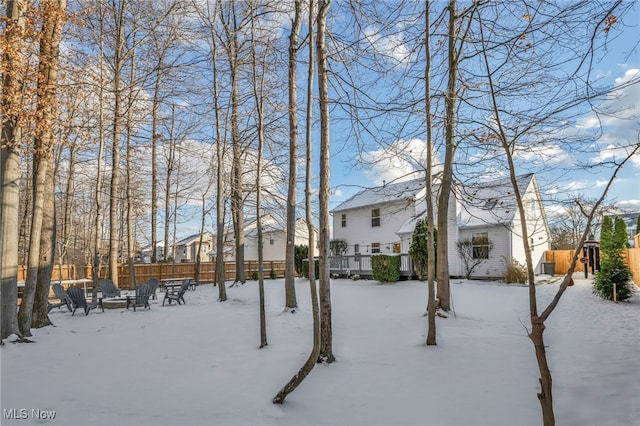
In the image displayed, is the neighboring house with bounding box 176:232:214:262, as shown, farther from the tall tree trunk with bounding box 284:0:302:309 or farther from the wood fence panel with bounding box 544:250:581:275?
the tall tree trunk with bounding box 284:0:302:309

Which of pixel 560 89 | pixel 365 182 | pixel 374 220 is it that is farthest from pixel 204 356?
pixel 374 220

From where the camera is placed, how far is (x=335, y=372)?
503 centimetres

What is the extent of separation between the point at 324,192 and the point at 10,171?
552 cm

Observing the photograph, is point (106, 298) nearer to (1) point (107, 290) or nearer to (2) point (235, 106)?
(1) point (107, 290)

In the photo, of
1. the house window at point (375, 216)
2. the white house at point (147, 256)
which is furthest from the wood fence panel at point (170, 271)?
the white house at point (147, 256)

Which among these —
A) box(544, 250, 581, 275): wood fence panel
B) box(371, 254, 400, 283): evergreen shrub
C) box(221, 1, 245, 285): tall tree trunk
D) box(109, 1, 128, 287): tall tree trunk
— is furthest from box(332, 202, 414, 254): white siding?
box(109, 1, 128, 287): tall tree trunk

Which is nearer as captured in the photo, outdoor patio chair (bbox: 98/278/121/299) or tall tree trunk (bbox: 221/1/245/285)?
tall tree trunk (bbox: 221/1/245/285)

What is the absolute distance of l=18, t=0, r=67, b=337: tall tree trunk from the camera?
271 inches

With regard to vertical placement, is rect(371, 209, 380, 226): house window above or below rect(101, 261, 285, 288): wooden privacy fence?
above

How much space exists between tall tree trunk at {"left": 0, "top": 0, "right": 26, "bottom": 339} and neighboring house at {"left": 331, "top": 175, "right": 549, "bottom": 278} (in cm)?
947

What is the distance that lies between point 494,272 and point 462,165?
10.8m

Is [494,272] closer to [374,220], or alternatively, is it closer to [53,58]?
[374,220]

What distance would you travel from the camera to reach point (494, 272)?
1755 centimetres
